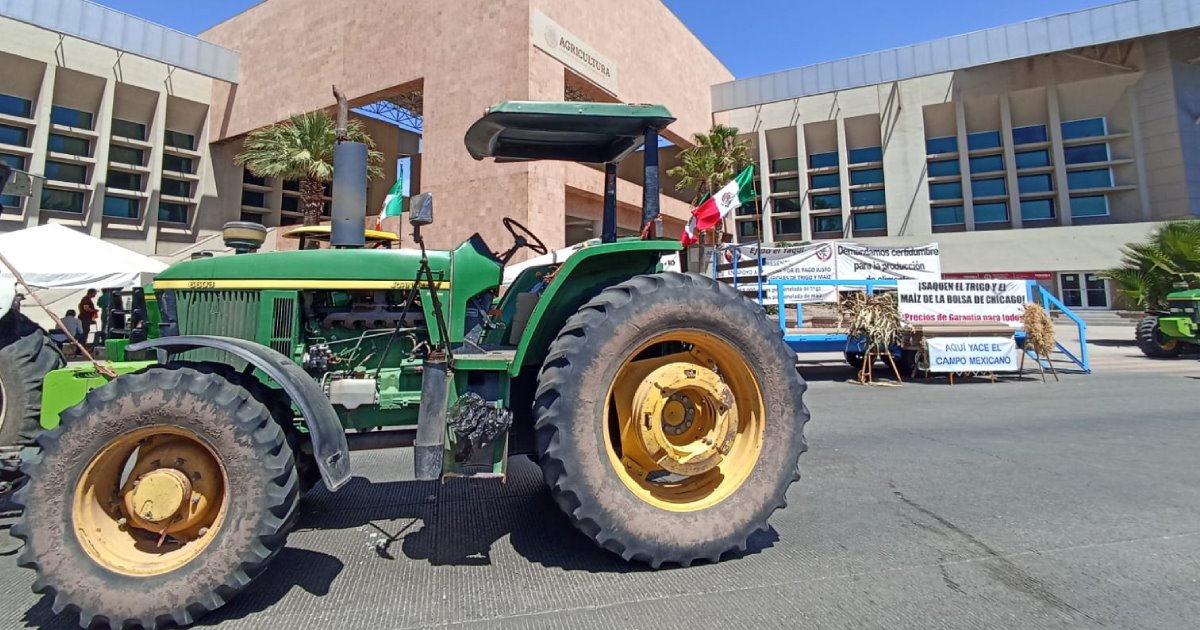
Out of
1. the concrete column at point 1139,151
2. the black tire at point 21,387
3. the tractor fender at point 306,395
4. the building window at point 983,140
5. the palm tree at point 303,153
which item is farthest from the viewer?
the building window at point 983,140

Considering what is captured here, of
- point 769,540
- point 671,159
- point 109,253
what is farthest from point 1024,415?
point 671,159

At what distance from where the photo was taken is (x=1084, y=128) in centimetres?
2891

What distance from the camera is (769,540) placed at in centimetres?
277

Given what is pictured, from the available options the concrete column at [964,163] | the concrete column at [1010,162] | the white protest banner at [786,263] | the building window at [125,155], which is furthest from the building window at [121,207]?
the concrete column at [1010,162]

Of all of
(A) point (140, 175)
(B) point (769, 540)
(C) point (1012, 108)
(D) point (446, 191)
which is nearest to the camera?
(B) point (769, 540)

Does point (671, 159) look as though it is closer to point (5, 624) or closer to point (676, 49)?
point (676, 49)

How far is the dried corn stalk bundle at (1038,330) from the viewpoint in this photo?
9453 mm

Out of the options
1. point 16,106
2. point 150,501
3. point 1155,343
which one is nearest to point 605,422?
point 150,501

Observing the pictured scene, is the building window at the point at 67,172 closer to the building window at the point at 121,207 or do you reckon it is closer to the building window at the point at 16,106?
the building window at the point at 121,207

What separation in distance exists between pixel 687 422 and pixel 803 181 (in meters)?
32.0

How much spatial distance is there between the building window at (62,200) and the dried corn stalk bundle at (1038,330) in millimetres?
27989

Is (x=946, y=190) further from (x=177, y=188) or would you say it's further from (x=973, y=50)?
(x=177, y=188)

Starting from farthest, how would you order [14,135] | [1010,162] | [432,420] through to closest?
[1010,162], [14,135], [432,420]

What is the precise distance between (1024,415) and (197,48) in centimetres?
2824
